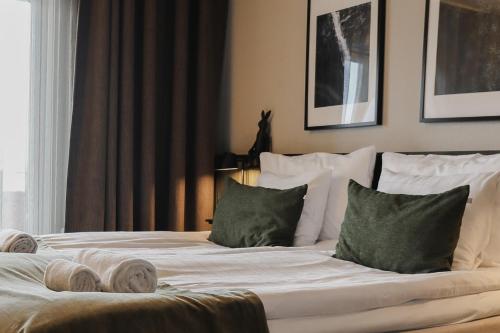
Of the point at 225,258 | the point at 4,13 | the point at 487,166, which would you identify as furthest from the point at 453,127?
the point at 4,13

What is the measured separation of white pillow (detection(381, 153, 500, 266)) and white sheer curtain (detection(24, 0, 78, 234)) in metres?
2.15

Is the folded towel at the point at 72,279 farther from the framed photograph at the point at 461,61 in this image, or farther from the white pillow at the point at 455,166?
the framed photograph at the point at 461,61

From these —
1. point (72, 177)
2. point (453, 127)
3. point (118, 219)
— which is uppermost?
point (453, 127)

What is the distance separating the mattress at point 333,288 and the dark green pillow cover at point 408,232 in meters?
0.07

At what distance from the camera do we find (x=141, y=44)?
4238 millimetres

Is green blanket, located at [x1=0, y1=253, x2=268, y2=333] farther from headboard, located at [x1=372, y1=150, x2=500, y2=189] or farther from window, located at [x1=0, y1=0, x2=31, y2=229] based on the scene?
window, located at [x1=0, y1=0, x2=31, y2=229]

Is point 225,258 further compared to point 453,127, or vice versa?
point 453,127

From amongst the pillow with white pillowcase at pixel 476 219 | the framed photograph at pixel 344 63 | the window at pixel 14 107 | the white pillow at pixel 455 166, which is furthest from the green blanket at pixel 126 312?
the window at pixel 14 107

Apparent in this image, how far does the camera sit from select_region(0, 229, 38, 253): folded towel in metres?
2.40

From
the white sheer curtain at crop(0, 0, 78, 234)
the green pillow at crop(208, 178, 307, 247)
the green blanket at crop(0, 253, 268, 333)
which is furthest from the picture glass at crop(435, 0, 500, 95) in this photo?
the white sheer curtain at crop(0, 0, 78, 234)

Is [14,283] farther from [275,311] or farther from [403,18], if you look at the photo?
[403,18]

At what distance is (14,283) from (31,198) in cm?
226

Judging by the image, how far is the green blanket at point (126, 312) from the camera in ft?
Answer: 4.41

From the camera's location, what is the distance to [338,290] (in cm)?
180
